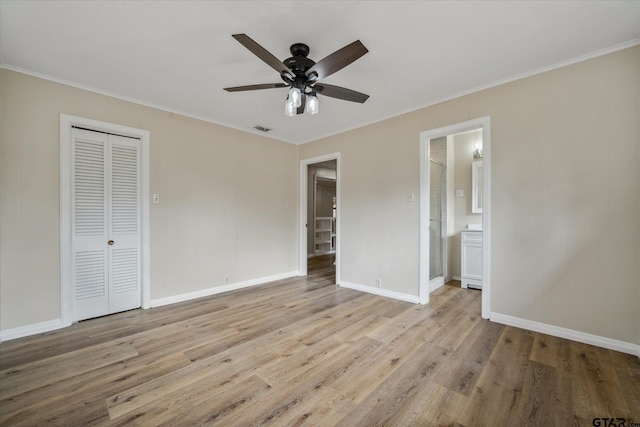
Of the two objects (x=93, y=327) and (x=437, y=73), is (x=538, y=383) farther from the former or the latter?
(x=93, y=327)

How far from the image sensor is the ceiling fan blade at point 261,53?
1.59 m

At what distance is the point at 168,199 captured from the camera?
3.50 meters

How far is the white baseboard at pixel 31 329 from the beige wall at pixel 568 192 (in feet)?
15.5

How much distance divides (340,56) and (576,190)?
2495 millimetres

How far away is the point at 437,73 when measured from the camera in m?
2.64

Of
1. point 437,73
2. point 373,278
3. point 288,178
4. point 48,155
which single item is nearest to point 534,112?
point 437,73

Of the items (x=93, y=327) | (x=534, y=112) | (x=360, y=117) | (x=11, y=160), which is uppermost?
(x=360, y=117)

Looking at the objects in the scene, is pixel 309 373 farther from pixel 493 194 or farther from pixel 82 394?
pixel 493 194

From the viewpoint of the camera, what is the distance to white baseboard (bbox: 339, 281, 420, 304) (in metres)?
3.55

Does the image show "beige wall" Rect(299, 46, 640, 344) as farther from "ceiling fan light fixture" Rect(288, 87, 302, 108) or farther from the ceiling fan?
"ceiling fan light fixture" Rect(288, 87, 302, 108)

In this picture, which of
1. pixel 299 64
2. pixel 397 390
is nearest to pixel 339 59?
pixel 299 64

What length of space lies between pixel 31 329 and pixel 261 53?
3.48m

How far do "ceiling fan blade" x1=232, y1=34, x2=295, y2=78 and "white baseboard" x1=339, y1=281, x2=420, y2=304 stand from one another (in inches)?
121

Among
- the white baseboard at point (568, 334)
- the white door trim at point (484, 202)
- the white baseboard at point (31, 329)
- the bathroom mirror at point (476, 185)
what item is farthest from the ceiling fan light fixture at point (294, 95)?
the bathroom mirror at point (476, 185)
